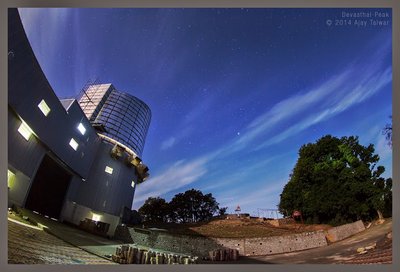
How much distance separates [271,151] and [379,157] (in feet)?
4.26

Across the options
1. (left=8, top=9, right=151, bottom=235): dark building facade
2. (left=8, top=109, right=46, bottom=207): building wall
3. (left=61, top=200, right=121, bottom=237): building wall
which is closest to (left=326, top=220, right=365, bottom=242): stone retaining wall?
(left=8, top=9, right=151, bottom=235): dark building facade

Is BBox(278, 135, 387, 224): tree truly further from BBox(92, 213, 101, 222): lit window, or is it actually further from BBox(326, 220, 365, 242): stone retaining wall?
BBox(92, 213, 101, 222): lit window

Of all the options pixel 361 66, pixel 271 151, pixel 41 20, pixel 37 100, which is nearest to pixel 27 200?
pixel 37 100

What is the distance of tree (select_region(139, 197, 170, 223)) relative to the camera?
455cm

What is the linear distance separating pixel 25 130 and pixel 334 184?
3.93m

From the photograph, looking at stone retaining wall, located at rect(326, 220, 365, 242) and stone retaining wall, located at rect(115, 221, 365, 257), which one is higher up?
stone retaining wall, located at rect(326, 220, 365, 242)

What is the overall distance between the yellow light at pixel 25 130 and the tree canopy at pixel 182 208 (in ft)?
5.40

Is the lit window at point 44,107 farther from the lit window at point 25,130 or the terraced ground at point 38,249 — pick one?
the terraced ground at point 38,249

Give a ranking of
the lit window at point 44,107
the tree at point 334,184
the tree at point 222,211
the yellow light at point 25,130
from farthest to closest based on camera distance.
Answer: the tree at point 222,211
the tree at point 334,184
the lit window at point 44,107
the yellow light at point 25,130

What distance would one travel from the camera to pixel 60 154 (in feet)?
14.1

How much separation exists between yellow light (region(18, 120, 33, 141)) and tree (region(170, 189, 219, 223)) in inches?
75.6

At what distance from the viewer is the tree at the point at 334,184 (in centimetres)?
436

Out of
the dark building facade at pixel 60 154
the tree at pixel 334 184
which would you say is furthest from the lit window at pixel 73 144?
the tree at pixel 334 184

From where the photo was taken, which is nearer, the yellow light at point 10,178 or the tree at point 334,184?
the yellow light at point 10,178
